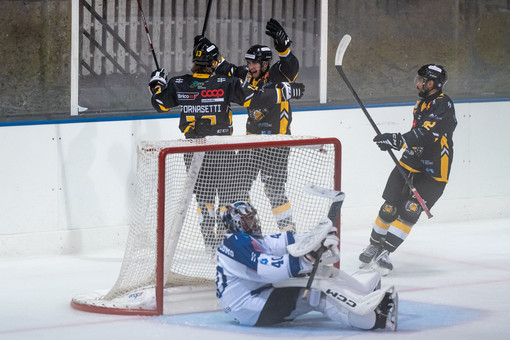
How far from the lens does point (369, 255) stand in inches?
244

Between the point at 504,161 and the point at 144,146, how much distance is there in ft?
12.0

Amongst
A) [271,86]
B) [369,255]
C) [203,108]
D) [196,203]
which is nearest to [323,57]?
[271,86]

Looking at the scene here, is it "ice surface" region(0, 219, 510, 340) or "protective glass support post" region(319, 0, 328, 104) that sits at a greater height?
"protective glass support post" region(319, 0, 328, 104)

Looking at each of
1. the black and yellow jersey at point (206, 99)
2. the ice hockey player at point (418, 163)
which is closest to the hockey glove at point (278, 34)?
the black and yellow jersey at point (206, 99)

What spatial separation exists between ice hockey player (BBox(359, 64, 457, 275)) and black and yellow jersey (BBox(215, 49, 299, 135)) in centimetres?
69

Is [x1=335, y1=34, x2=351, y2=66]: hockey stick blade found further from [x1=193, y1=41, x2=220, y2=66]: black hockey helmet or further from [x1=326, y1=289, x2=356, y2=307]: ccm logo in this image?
[x1=326, y1=289, x2=356, y2=307]: ccm logo

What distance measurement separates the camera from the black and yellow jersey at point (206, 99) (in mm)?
5867

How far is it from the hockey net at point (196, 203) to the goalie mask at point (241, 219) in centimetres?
40

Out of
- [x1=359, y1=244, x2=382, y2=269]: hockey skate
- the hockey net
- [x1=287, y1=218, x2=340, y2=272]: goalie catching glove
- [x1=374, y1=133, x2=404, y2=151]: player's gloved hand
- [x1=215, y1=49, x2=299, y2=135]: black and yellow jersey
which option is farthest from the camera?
[x1=215, y1=49, x2=299, y2=135]: black and yellow jersey

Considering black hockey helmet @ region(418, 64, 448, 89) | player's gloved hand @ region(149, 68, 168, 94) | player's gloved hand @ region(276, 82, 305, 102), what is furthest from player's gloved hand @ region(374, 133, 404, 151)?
player's gloved hand @ region(149, 68, 168, 94)

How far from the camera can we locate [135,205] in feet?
17.6

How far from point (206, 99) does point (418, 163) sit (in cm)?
127

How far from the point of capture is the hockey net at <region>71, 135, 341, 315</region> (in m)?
5.03

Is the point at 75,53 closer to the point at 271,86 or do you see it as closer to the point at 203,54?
the point at 203,54
